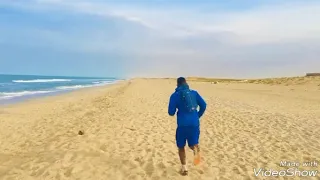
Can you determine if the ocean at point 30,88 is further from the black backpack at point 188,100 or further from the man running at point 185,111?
the black backpack at point 188,100

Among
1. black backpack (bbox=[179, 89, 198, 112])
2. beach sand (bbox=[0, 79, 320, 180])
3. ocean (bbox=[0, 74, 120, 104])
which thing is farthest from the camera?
ocean (bbox=[0, 74, 120, 104])

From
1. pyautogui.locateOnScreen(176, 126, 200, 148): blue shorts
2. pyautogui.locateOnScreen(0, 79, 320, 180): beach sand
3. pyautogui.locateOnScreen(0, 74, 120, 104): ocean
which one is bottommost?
pyautogui.locateOnScreen(0, 74, 120, 104): ocean

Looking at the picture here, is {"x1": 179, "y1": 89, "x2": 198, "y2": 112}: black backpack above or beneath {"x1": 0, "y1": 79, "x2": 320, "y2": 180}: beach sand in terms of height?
above

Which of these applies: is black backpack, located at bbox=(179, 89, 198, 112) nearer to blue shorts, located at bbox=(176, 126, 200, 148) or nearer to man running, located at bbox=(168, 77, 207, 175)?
man running, located at bbox=(168, 77, 207, 175)

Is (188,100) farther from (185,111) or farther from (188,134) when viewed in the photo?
(188,134)

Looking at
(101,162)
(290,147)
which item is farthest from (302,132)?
(101,162)

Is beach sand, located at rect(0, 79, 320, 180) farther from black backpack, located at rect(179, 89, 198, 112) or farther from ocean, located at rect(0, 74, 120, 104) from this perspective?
ocean, located at rect(0, 74, 120, 104)

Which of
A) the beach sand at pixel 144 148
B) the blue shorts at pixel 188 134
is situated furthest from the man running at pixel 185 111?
the beach sand at pixel 144 148

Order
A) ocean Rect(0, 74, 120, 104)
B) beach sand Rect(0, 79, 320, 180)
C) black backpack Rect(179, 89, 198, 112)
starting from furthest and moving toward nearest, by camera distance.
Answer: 1. ocean Rect(0, 74, 120, 104)
2. beach sand Rect(0, 79, 320, 180)
3. black backpack Rect(179, 89, 198, 112)

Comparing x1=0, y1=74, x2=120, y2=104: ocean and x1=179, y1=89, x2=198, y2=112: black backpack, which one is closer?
x1=179, y1=89, x2=198, y2=112: black backpack

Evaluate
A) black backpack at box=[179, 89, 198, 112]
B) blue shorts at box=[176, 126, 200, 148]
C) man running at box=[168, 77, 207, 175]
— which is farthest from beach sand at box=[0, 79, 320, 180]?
black backpack at box=[179, 89, 198, 112]

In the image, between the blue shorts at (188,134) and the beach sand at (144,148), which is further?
the beach sand at (144,148)

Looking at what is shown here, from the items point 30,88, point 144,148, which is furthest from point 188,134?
point 30,88

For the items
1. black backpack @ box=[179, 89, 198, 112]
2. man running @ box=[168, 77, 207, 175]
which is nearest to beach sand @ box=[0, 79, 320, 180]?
man running @ box=[168, 77, 207, 175]
